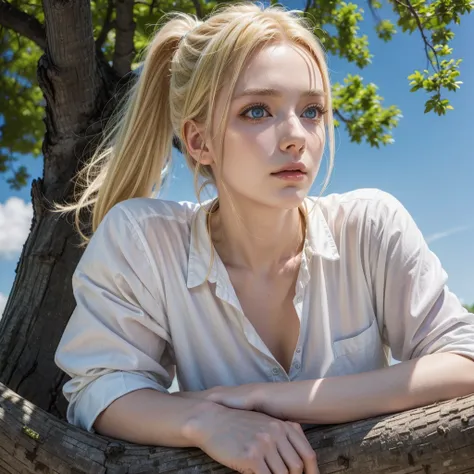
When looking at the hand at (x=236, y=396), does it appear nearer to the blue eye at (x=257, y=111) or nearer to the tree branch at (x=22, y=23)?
the blue eye at (x=257, y=111)

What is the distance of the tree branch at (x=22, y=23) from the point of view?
545cm

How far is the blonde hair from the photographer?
8.96 feet

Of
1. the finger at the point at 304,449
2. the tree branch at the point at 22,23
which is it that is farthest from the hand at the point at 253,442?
the tree branch at the point at 22,23

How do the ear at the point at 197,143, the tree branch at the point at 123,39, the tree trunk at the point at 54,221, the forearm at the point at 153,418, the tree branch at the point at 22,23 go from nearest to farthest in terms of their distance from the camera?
the forearm at the point at 153,418
the ear at the point at 197,143
the tree trunk at the point at 54,221
the tree branch at the point at 123,39
the tree branch at the point at 22,23

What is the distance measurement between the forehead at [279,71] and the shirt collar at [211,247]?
0.57 meters

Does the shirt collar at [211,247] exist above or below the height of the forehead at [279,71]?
below

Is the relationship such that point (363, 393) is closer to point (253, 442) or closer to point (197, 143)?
point (253, 442)

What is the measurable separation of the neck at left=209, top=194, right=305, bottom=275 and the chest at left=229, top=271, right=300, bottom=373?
2.5 inches

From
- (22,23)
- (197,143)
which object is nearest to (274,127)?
(197,143)

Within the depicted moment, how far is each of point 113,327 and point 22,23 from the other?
367 centimetres

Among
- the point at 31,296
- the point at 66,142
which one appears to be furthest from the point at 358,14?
the point at 31,296

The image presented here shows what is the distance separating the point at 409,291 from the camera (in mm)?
2738

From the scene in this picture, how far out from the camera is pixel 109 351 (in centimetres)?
260

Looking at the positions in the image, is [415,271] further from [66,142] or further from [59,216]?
[66,142]
